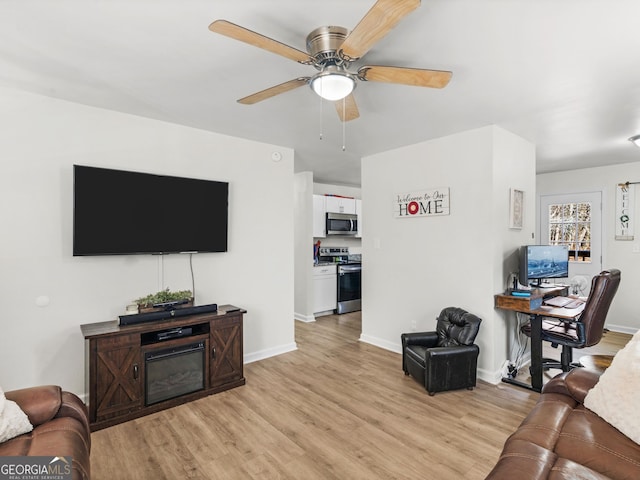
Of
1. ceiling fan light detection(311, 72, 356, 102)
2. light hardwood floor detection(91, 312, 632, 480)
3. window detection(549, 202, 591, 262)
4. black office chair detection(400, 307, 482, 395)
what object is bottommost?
light hardwood floor detection(91, 312, 632, 480)

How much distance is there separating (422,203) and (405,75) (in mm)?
2167

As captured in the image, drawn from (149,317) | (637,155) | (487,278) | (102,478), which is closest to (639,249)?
(637,155)

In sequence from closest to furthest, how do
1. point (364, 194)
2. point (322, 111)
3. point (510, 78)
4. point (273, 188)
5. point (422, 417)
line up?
point (510, 78) → point (422, 417) → point (322, 111) → point (273, 188) → point (364, 194)

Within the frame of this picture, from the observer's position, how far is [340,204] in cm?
645

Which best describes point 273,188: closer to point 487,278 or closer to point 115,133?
point 115,133

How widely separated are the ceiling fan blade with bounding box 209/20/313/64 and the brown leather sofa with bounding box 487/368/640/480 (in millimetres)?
1988

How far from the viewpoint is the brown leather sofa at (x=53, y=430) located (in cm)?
141

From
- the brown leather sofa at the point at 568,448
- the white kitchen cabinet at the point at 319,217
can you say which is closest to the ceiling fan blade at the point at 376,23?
the brown leather sofa at the point at 568,448

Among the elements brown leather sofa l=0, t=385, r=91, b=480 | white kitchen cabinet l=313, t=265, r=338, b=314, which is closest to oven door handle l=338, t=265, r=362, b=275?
white kitchen cabinet l=313, t=265, r=338, b=314

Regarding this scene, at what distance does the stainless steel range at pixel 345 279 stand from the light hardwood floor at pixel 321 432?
2639 millimetres

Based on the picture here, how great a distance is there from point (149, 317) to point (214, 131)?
1908 mm

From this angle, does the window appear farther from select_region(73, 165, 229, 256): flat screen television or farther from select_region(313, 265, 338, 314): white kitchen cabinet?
select_region(73, 165, 229, 256): flat screen television

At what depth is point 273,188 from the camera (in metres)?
4.03

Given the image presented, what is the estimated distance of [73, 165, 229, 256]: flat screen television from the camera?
2723 millimetres
